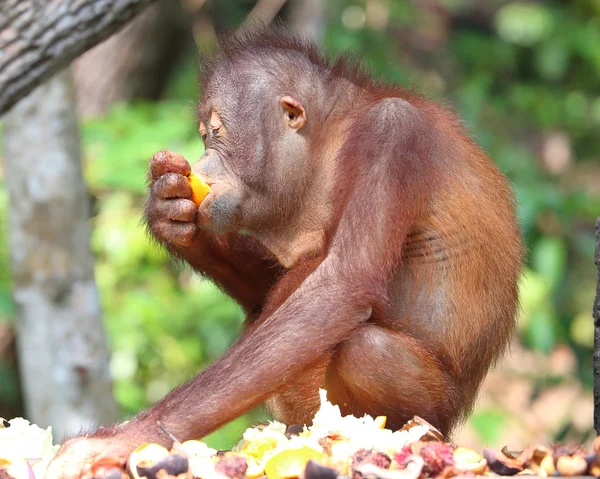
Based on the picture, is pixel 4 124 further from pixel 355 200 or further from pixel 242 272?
pixel 355 200

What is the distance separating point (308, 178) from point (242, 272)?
1.98 ft

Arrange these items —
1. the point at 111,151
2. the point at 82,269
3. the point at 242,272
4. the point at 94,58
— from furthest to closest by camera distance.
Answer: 1. the point at 94,58
2. the point at 111,151
3. the point at 82,269
4. the point at 242,272

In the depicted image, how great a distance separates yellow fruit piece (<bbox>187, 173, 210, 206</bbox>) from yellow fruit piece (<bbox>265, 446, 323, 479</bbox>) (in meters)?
1.23

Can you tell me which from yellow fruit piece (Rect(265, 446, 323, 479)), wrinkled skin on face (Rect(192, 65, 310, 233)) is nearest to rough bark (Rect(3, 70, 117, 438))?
wrinkled skin on face (Rect(192, 65, 310, 233))

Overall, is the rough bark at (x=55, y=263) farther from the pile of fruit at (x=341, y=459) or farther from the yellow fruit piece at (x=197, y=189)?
the pile of fruit at (x=341, y=459)

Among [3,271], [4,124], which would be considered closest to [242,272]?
[4,124]

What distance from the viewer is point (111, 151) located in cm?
602

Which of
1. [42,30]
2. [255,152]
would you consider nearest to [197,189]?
[255,152]

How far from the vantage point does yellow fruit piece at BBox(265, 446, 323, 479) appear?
2477 mm

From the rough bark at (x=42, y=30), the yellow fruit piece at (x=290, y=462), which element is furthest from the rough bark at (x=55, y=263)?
the yellow fruit piece at (x=290, y=462)

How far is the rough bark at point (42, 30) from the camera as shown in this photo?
3639 mm

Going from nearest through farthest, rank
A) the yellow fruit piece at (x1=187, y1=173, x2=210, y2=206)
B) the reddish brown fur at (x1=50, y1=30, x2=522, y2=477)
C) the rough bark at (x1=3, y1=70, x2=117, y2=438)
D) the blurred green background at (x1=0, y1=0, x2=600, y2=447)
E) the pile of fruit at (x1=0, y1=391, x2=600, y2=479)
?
the pile of fruit at (x1=0, y1=391, x2=600, y2=479)
the reddish brown fur at (x1=50, y1=30, x2=522, y2=477)
the yellow fruit piece at (x1=187, y1=173, x2=210, y2=206)
the rough bark at (x1=3, y1=70, x2=117, y2=438)
the blurred green background at (x1=0, y1=0, x2=600, y2=447)

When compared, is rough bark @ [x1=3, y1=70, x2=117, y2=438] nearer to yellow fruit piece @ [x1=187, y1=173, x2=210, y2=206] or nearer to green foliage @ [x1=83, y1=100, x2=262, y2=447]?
green foliage @ [x1=83, y1=100, x2=262, y2=447]

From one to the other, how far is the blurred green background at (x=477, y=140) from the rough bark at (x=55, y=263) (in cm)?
29
